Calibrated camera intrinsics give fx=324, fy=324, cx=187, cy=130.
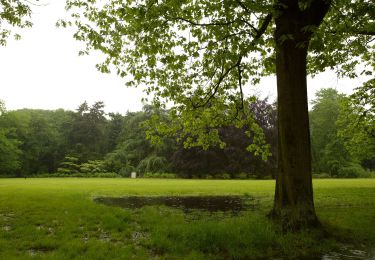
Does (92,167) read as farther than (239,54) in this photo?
Yes

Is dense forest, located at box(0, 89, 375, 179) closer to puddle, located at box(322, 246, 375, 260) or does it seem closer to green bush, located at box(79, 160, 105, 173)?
green bush, located at box(79, 160, 105, 173)

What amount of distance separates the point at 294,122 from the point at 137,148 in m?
50.5

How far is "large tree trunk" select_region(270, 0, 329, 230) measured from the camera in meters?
7.79

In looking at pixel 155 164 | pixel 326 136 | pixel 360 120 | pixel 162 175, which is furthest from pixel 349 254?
pixel 326 136

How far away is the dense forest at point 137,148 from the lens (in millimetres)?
44594

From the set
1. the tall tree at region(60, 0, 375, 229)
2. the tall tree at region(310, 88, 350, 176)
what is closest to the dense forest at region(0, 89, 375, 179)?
the tall tree at region(310, 88, 350, 176)

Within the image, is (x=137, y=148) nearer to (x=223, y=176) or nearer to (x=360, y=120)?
(x=223, y=176)

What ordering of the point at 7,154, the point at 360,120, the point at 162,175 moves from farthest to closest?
1. the point at 7,154
2. the point at 162,175
3. the point at 360,120

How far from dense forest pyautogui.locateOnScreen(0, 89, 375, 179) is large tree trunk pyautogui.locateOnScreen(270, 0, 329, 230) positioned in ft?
78.8

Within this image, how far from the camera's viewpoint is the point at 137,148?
57.1m

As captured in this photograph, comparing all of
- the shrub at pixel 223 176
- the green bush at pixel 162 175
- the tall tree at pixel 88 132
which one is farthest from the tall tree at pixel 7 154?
the shrub at pixel 223 176

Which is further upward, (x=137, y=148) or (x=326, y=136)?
(x=326, y=136)

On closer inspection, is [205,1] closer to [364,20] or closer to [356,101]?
[364,20]

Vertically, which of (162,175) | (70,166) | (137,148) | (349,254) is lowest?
(349,254)
